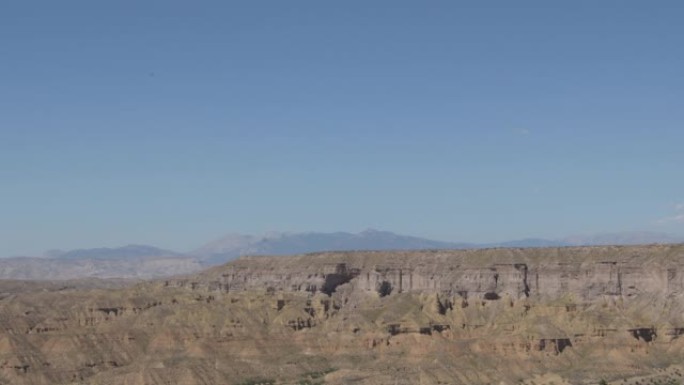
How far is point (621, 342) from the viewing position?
17750 centimetres

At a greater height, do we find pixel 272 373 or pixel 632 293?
pixel 632 293

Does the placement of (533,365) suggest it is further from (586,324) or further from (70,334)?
(70,334)

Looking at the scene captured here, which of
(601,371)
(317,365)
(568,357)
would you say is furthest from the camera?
(317,365)

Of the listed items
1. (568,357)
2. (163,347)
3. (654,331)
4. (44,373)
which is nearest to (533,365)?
(568,357)

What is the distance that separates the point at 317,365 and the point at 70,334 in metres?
50.1

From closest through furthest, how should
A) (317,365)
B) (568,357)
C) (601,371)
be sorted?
(601,371) → (568,357) → (317,365)

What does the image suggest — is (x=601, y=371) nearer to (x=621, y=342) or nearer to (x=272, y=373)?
(x=621, y=342)

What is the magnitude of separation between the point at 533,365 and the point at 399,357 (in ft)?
86.0

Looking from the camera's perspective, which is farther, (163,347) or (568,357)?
(163,347)

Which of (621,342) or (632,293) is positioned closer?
(621,342)

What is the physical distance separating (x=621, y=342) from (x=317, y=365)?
2188 inches

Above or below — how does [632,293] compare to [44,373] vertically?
above

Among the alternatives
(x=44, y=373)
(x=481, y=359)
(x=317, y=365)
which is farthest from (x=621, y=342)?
(x=44, y=373)

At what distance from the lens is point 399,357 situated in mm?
187625
